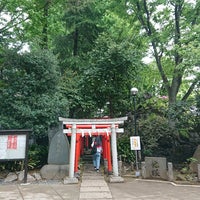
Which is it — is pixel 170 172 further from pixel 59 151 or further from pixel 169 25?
pixel 169 25

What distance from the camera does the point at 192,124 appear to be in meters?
13.3

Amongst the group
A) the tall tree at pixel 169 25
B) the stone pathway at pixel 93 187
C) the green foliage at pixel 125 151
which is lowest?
the stone pathway at pixel 93 187

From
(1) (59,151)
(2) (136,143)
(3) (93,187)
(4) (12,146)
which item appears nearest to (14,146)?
(4) (12,146)

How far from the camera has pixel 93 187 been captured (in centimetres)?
821

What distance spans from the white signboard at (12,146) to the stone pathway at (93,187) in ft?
9.26

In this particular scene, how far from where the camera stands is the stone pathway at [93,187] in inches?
276

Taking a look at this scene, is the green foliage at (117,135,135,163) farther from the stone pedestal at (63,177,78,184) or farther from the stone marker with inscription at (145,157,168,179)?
the stone pedestal at (63,177,78,184)

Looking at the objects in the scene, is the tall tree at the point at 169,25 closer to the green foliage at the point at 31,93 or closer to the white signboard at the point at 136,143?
the white signboard at the point at 136,143

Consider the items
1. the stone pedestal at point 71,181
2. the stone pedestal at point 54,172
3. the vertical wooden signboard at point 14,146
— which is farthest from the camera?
the stone pedestal at point 54,172

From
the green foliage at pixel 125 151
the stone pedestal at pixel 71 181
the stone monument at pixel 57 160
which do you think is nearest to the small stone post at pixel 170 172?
the green foliage at pixel 125 151

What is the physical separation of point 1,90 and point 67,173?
17.8 feet

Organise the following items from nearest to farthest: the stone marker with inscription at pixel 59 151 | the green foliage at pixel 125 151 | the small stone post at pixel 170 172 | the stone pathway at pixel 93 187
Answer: the stone pathway at pixel 93 187 < the small stone post at pixel 170 172 < the stone marker with inscription at pixel 59 151 < the green foliage at pixel 125 151

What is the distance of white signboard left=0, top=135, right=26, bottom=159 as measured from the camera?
29.8 ft

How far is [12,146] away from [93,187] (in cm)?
369
